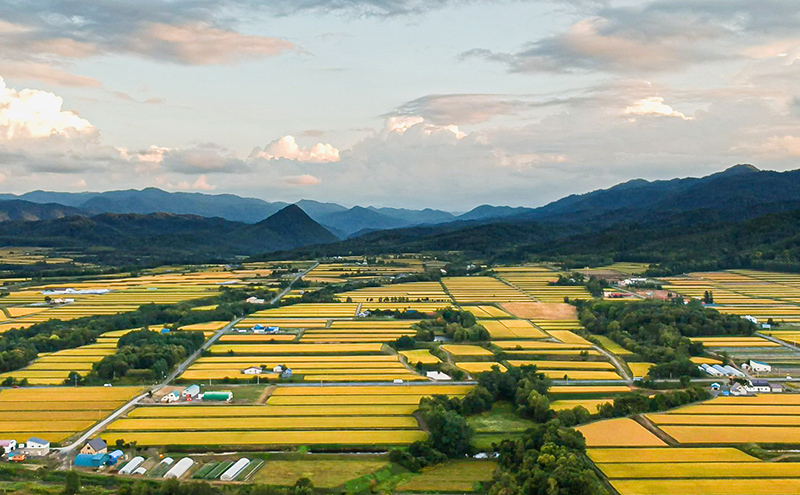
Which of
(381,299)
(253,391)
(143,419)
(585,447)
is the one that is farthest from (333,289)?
(585,447)

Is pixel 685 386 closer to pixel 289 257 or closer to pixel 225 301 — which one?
pixel 225 301

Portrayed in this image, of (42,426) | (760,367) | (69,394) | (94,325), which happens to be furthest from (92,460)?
(760,367)

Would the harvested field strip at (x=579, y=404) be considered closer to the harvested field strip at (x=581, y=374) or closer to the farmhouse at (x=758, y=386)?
the harvested field strip at (x=581, y=374)

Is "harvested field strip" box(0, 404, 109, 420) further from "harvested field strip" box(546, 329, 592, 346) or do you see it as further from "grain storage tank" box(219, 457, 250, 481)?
"harvested field strip" box(546, 329, 592, 346)

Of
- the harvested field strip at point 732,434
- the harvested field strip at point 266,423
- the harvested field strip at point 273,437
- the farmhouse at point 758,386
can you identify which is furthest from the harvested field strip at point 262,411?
the farmhouse at point 758,386

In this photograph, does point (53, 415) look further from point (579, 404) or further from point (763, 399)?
point (763, 399)
